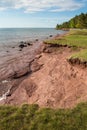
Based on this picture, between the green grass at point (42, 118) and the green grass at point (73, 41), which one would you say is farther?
the green grass at point (73, 41)

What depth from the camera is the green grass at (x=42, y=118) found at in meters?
7.22

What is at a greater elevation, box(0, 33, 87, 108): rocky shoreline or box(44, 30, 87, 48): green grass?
box(44, 30, 87, 48): green grass

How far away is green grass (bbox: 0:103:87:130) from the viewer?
23.7 feet

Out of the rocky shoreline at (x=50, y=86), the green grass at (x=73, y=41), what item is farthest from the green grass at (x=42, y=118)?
the green grass at (x=73, y=41)

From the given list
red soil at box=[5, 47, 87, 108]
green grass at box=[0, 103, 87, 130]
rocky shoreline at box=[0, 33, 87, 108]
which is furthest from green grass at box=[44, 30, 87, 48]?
green grass at box=[0, 103, 87, 130]

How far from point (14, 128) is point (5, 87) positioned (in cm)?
732

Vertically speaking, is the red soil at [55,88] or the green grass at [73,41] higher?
the green grass at [73,41]

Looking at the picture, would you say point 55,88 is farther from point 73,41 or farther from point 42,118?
point 73,41

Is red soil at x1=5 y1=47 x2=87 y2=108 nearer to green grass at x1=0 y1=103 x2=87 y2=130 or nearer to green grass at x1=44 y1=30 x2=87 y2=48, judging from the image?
green grass at x1=0 y1=103 x2=87 y2=130

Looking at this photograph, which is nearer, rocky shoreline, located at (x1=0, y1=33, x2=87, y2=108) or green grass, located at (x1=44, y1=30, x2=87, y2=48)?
rocky shoreline, located at (x1=0, y1=33, x2=87, y2=108)

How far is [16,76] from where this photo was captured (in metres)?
16.7

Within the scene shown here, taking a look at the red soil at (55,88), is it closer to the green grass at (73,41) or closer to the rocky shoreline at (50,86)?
the rocky shoreline at (50,86)

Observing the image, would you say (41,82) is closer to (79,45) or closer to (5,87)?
(5,87)

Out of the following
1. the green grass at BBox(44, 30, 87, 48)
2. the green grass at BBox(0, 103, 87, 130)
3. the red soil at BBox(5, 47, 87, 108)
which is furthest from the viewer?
the green grass at BBox(44, 30, 87, 48)
